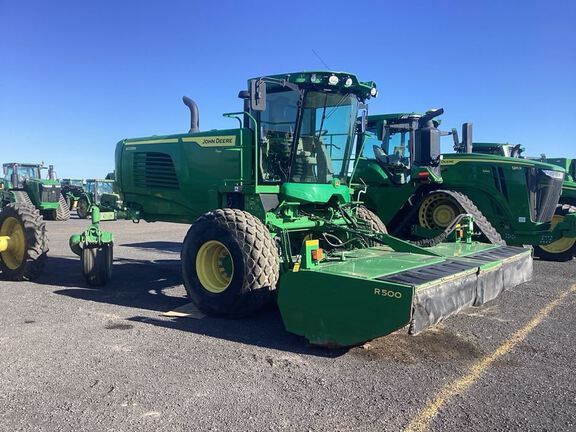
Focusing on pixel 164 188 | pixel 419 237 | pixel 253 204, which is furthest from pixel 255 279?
pixel 419 237

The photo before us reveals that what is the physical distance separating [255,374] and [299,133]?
3.44 m

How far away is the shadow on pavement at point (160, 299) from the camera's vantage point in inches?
187

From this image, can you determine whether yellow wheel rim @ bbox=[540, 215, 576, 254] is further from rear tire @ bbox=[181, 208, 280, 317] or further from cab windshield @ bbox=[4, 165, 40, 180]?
cab windshield @ bbox=[4, 165, 40, 180]

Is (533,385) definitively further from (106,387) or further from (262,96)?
(262,96)

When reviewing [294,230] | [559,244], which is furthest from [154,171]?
[559,244]

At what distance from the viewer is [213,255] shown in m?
5.73

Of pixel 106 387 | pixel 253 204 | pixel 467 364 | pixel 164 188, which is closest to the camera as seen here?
pixel 106 387

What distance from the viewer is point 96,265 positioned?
23.6 feet

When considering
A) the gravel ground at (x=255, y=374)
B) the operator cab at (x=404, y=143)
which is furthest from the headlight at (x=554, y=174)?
the gravel ground at (x=255, y=374)

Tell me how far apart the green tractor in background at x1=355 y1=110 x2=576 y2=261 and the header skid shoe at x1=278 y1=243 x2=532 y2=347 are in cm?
433

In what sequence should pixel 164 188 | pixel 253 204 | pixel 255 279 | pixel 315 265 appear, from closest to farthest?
pixel 315 265, pixel 255 279, pixel 253 204, pixel 164 188

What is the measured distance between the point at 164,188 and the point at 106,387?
4.68 m

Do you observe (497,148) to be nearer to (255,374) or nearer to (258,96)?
(258,96)

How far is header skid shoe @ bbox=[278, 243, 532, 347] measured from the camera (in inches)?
152
